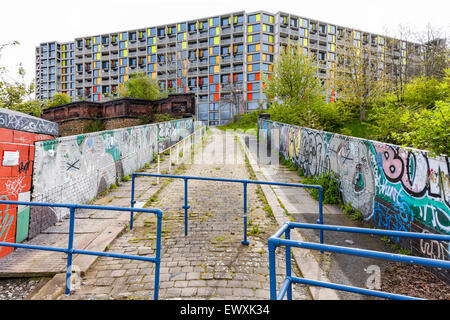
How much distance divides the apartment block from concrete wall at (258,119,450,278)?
44.7 metres

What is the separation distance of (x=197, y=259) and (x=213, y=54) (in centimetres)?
5929

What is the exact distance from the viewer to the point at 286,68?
19.0 metres

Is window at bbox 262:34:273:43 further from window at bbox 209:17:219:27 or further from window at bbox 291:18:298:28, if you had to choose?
window at bbox 209:17:219:27

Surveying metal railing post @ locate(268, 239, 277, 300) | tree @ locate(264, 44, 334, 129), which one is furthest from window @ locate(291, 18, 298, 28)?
metal railing post @ locate(268, 239, 277, 300)

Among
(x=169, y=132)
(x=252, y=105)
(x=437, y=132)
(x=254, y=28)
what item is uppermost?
(x=254, y=28)

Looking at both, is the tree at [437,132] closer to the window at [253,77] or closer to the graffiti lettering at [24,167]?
the graffiti lettering at [24,167]

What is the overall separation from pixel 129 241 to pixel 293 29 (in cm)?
6306

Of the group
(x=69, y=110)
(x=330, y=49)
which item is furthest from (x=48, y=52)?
(x=330, y=49)

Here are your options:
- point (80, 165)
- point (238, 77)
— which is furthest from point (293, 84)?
point (238, 77)

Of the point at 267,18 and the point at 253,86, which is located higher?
the point at 267,18

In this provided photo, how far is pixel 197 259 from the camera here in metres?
3.88

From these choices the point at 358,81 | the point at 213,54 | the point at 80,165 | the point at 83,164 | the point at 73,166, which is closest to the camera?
the point at 73,166

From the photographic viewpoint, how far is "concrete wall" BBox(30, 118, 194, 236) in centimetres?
496

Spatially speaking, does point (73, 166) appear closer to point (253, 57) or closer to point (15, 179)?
point (15, 179)
